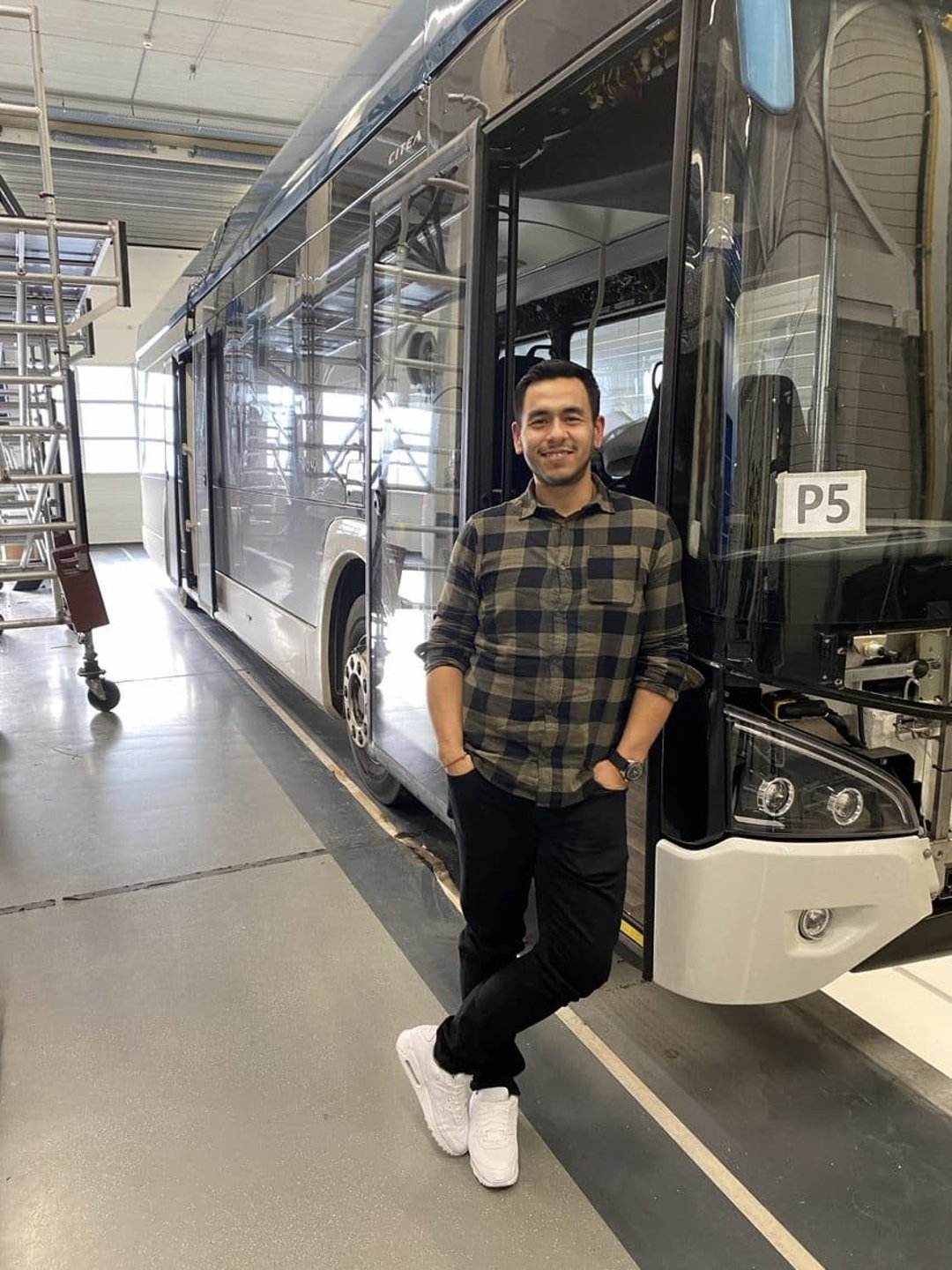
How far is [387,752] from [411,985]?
1.03 metres

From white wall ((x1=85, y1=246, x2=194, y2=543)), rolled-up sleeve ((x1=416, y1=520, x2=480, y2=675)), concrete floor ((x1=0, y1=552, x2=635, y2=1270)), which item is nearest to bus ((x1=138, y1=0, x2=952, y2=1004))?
rolled-up sleeve ((x1=416, y1=520, x2=480, y2=675))

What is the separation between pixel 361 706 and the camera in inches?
159

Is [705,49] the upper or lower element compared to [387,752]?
upper

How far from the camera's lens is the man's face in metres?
1.80

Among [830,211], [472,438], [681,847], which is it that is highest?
[830,211]

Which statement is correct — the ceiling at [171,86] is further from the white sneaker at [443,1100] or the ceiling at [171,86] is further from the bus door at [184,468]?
the white sneaker at [443,1100]

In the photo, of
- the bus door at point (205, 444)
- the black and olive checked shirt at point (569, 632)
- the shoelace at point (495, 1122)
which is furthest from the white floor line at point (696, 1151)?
the bus door at point (205, 444)

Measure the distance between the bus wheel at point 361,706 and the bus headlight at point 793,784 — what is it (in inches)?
86.3

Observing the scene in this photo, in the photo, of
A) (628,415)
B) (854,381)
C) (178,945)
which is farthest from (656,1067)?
(628,415)

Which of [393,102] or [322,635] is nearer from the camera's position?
[393,102]

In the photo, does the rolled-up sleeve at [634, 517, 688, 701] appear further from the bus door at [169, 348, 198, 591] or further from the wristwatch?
the bus door at [169, 348, 198, 591]

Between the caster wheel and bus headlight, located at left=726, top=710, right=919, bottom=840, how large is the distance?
4543 millimetres

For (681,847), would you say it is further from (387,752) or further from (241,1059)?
(387,752)

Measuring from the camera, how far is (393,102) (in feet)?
10.4
